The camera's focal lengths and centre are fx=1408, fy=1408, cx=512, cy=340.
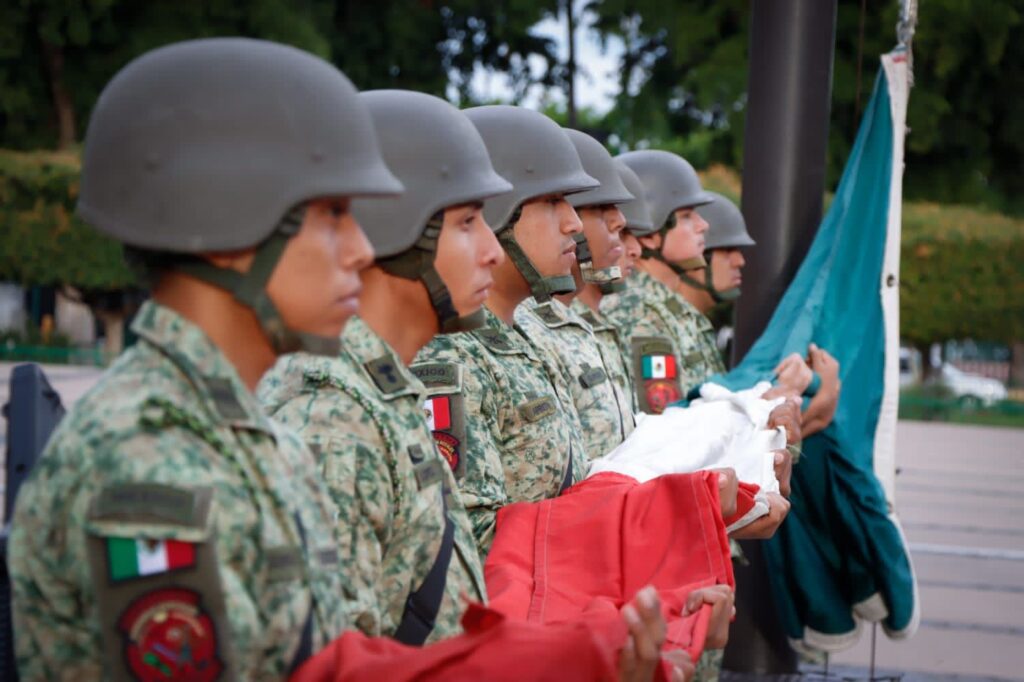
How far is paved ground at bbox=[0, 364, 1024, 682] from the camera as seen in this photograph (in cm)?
688

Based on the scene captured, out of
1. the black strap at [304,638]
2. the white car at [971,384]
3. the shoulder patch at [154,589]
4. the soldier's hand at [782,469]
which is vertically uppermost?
the shoulder patch at [154,589]

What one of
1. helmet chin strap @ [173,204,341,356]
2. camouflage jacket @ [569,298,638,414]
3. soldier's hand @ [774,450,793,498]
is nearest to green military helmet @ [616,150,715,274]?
camouflage jacket @ [569,298,638,414]

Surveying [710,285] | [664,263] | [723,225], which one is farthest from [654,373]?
[723,225]

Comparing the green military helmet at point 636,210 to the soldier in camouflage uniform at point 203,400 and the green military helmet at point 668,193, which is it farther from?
the soldier in camouflage uniform at point 203,400

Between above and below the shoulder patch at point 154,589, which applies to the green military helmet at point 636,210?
above

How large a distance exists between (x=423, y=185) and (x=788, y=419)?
1973 millimetres

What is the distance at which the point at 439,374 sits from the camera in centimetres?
329

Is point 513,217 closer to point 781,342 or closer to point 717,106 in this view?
point 781,342

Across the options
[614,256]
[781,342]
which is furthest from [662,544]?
[781,342]

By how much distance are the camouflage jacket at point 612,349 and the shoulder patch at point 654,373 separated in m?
0.09

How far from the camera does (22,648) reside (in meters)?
1.93

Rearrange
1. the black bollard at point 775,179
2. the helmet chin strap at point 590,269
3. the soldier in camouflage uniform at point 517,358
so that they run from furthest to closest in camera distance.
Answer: the black bollard at point 775,179, the helmet chin strap at point 590,269, the soldier in camouflage uniform at point 517,358

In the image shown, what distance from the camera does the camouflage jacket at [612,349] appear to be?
16.1 feet

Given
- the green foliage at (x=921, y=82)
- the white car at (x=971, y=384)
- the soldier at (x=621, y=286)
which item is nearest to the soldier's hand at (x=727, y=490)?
the soldier at (x=621, y=286)
